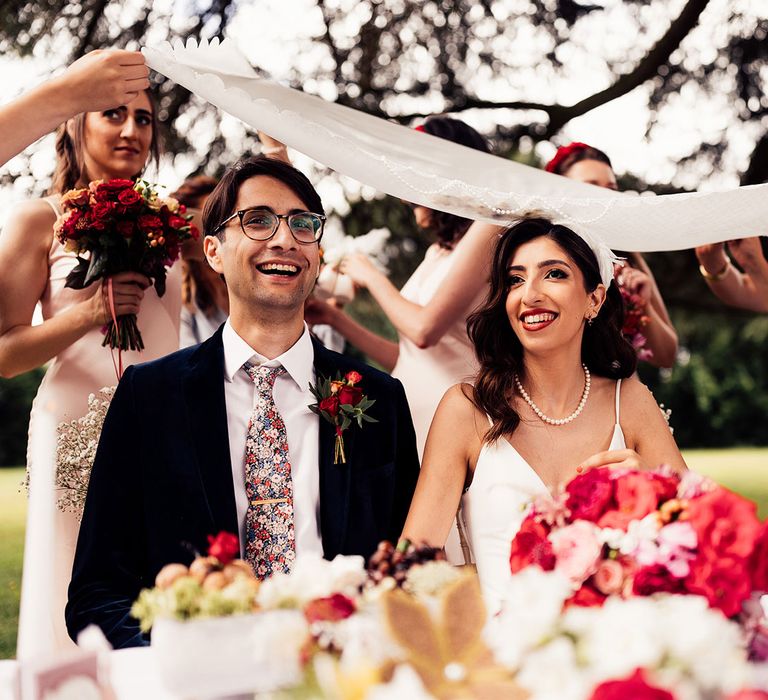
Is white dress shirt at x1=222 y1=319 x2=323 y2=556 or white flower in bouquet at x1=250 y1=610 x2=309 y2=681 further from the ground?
white dress shirt at x1=222 y1=319 x2=323 y2=556

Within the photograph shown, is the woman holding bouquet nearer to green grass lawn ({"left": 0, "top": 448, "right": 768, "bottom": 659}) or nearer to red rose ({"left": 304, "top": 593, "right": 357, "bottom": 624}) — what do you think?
green grass lawn ({"left": 0, "top": 448, "right": 768, "bottom": 659})

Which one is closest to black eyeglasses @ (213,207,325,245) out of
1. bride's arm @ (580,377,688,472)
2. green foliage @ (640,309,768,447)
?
bride's arm @ (580,377,688,472)

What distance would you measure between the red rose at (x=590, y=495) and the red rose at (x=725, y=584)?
255mm

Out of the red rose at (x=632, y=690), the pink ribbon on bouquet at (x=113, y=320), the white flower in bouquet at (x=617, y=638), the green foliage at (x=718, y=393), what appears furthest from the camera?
the green foliage at (x=718, y=393)

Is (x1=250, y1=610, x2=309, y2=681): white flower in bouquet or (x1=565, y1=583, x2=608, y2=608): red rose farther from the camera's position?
(x1=565, y1=583, x2=608, y2=608): red rose

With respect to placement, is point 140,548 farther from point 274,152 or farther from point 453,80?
point 453,80

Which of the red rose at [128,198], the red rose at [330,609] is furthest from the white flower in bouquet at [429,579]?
the red rose at [128,198]

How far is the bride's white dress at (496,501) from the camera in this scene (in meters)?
3.10

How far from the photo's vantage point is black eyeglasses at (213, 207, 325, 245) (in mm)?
3027

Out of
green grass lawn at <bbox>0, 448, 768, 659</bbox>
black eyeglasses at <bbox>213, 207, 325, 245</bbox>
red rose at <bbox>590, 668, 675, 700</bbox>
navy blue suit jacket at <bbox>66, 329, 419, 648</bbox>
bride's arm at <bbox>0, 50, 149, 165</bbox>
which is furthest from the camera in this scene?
green grass lawn at <bbox>0, 448, 768, 659</bbox>

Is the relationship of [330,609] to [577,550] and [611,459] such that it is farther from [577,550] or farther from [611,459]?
[611,459]

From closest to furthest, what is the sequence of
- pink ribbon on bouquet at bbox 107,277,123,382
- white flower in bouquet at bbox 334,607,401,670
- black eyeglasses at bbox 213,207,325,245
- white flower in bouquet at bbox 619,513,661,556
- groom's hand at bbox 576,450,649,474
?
1. white flower in bouquet at bbox 334,607,401,670
2. white flower in bouquet at bbox 619,513,661,556
3. groom's hand at bbox 576,450,649,474
4. black eyeglasses at bbox 213,207,325,245
5. pink ribbon on bouquet at bbox 107,277,123,382

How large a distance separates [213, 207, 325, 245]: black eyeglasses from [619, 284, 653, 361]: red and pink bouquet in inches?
74.6

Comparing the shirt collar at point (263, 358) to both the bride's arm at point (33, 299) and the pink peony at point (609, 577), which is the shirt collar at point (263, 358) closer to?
the bride's arm at point (33, 299)
